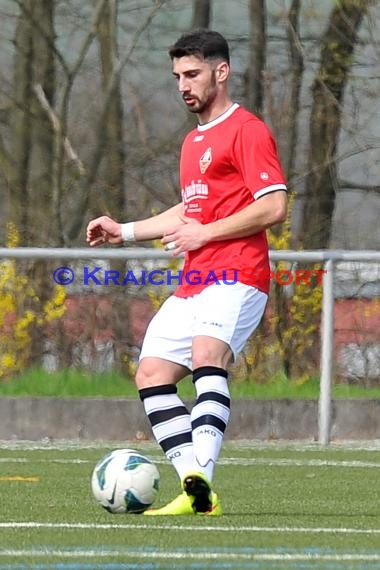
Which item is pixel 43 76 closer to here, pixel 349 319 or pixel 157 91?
pixel 157 91

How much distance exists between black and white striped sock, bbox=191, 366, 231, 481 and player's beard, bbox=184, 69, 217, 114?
109cm

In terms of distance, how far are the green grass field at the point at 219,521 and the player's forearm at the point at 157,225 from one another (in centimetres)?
116

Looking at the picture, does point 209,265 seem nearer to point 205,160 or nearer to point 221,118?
point 205,160

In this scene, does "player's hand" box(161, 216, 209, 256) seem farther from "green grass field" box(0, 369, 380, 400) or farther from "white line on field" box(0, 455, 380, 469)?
"green grass field" box(0, 369, 380, 400)

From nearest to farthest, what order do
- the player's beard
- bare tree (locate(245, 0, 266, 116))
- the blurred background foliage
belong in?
the player's beard < the blurred background foliage < bare tree (locate(245, 0, 266, 116))

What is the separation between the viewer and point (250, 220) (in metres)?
7.02

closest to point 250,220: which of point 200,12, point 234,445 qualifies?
point 234,445

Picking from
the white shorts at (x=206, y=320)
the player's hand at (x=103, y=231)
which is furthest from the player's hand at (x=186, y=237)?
the player's hand at (x=103, y=231)

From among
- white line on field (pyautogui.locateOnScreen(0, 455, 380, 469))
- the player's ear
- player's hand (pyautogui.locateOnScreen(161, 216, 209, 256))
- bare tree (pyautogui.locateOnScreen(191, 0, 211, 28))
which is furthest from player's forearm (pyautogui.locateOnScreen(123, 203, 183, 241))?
bare tree (pyautogui.locateOnScreen(191, 0, 211, 28))

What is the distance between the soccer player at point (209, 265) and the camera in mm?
7027

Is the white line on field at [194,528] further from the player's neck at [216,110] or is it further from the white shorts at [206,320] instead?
the player's neck at [216,110]

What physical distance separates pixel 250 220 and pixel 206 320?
435 millimetres

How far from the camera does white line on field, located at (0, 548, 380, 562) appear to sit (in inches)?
214

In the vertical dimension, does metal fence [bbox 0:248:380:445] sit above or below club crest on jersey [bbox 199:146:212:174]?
below
